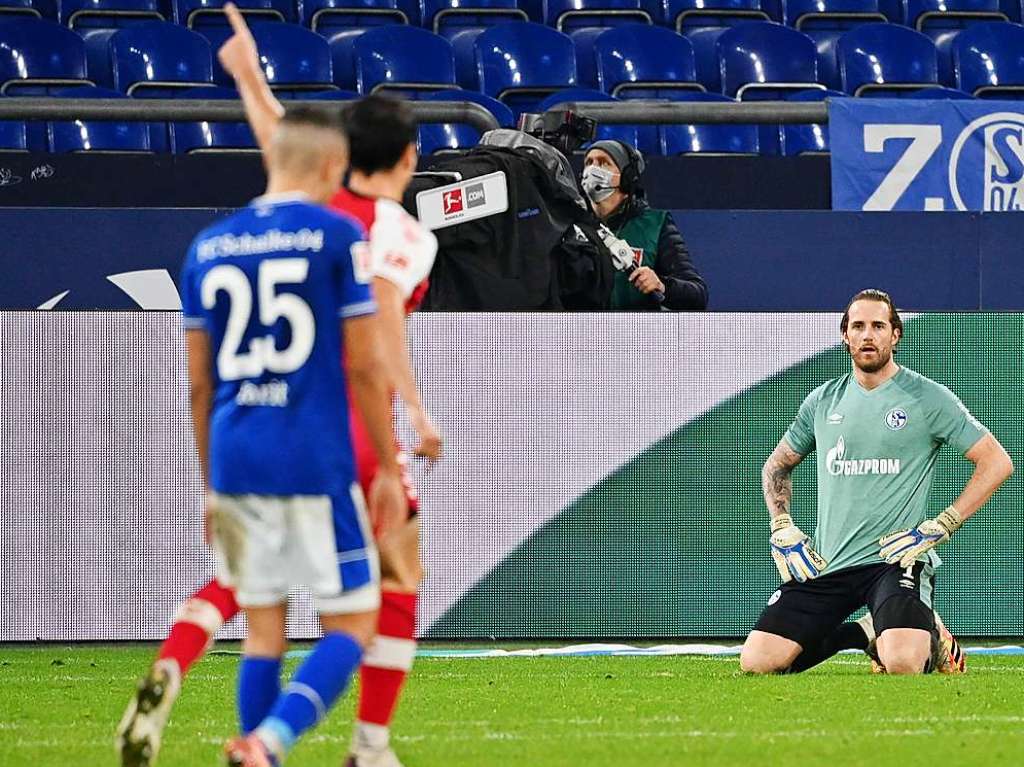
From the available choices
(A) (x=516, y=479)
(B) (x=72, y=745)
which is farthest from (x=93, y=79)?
(B) (x=72, y=745)

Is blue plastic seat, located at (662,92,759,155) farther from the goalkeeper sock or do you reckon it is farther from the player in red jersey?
the player in red jersey

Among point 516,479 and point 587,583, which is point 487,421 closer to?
point 516,479

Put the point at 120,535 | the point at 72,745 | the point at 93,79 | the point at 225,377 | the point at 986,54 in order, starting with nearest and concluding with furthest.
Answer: the point at 225,377, the point at 72,745, the point at 120,535, the point at 93,79, the point at 986,54

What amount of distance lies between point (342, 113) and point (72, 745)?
200 centimetres

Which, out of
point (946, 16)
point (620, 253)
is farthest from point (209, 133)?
point (946, 16)

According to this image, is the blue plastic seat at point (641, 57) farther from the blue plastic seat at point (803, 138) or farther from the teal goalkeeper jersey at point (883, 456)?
the teal goalkeeper jersey at point (883, 456)

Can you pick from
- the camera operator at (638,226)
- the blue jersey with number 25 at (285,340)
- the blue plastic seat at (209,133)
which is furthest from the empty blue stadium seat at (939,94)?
the blue jersey with number 25 at (285,340)

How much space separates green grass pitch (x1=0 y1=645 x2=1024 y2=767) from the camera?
523 centimetres

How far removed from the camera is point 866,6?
1481cm

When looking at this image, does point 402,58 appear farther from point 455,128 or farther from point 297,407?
point 297,407

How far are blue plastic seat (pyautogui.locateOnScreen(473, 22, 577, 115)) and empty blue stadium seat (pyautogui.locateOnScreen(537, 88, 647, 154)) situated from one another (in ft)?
1.46

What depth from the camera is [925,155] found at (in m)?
10.2

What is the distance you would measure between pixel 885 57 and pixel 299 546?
10.6 m

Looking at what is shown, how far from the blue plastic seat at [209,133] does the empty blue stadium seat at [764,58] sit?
3.59 metres
